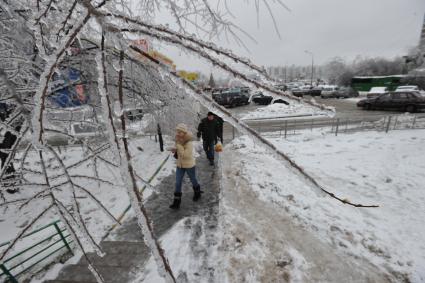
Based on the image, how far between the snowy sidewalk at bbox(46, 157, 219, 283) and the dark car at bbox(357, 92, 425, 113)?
50.7 ft

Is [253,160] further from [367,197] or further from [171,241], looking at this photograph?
[171,241]

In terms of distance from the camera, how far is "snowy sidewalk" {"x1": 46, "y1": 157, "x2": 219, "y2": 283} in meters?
3.04

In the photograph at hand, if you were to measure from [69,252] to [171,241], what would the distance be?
5.34 feet

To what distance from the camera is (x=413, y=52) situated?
41594 mm

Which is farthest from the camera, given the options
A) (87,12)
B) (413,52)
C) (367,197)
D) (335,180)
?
(413,52)

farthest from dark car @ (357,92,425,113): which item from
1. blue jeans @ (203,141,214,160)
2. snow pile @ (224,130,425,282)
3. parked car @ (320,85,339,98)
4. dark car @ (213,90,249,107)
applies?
blue jeans @ (203,141,214,160)

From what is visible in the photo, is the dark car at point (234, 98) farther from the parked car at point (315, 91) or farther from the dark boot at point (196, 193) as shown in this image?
the parked car at point (315, 91)

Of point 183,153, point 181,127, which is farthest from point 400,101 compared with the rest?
point 181,127

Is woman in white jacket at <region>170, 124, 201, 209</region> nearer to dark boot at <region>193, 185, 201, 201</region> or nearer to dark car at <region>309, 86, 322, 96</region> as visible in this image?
dark boot at <region>193, 185, 201, 201</region>

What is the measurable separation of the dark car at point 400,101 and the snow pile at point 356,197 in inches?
274

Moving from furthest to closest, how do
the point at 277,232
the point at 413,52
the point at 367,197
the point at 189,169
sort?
the point at 413,52, the point at 367,197, the point at 189,169, the point at 277,232

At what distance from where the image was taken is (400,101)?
1469cm

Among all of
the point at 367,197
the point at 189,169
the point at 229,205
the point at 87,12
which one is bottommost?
the point at 367,197

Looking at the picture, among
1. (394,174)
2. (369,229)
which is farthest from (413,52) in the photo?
(369,229)
